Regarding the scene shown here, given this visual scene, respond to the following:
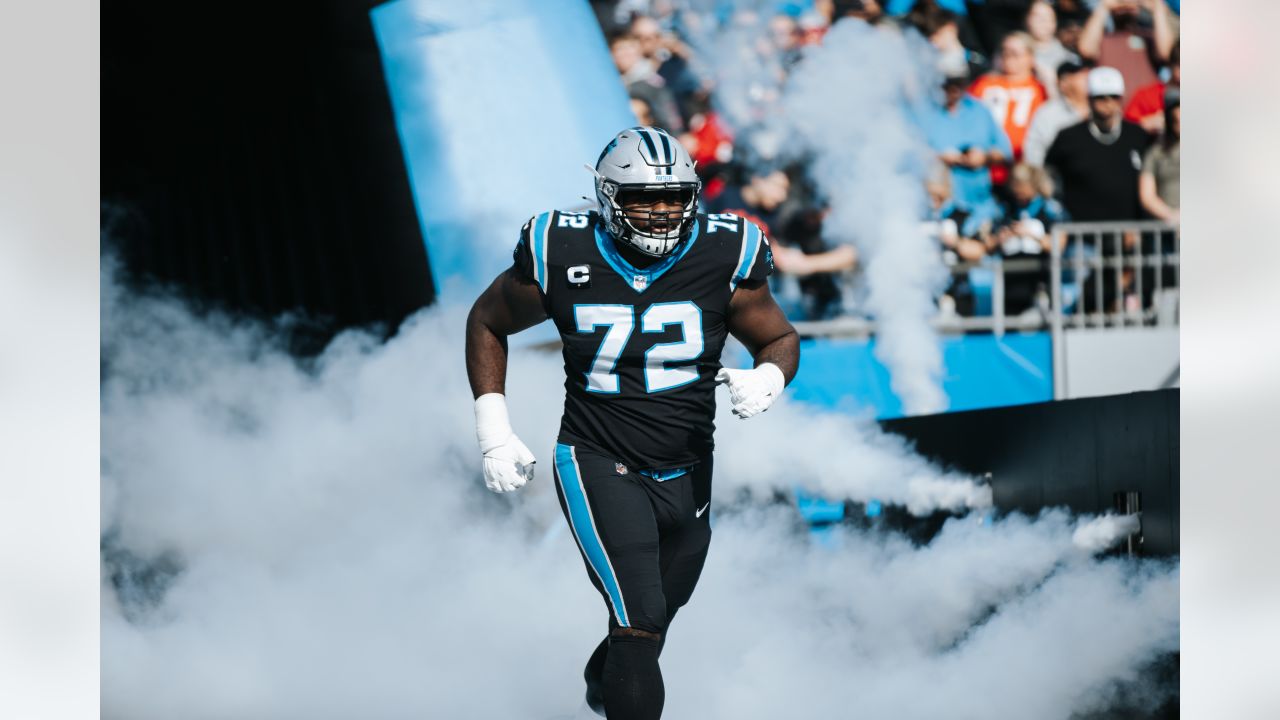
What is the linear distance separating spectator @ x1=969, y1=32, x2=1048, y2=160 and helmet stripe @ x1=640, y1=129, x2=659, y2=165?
83.1 inches

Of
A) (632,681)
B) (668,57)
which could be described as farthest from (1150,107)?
(632,681)

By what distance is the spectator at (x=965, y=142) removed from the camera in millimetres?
4895

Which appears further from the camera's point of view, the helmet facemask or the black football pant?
the helmet facemask

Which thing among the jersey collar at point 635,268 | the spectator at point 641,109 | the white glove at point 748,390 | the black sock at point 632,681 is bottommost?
the black sock at point 632,681

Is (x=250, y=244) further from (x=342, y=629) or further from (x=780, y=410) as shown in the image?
(x=780, y=410)

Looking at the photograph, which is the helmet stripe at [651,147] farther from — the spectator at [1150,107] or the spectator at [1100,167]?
the spectator at [1150,107]

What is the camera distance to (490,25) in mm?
4668

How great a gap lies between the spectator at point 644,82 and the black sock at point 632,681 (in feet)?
7.15

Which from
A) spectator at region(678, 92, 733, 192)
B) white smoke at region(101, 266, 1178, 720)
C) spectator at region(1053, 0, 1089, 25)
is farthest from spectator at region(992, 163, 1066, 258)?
spectator at region(678, 92, 733, 192)

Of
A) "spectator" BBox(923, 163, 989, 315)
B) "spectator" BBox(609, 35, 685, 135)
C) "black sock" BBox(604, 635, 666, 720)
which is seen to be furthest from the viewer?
"spectator" BBox(923, 163, 989, 315)

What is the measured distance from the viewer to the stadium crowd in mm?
4793

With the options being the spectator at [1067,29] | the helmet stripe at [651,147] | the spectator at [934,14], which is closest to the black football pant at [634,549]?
the helmet stripe at [651,147]

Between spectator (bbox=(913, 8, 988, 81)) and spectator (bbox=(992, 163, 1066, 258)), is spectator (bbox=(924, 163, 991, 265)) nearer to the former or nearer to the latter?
spectator (bbox=(992, 163, 1066, 258))
